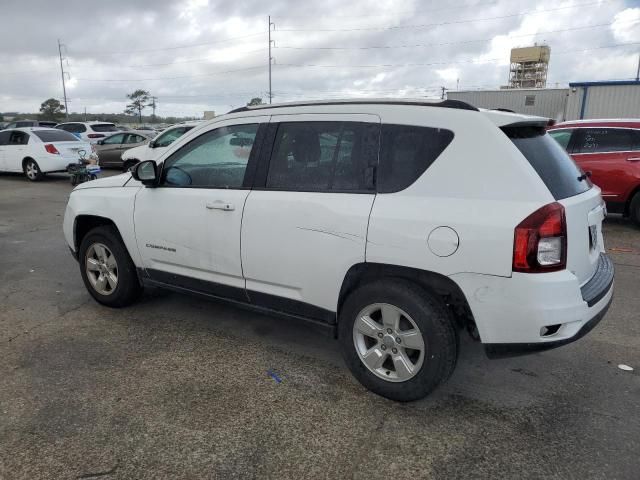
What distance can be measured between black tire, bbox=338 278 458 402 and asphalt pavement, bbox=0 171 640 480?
0.13m

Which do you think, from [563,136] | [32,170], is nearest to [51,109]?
[32,170]

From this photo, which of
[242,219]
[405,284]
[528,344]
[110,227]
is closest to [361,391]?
[405,284]

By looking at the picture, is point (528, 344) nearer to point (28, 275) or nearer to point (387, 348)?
point (387, 348)

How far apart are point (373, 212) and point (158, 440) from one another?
174 centimetres

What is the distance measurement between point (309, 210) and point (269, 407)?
4.05ft

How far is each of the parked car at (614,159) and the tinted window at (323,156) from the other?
605 centimetres

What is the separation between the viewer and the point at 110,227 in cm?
450

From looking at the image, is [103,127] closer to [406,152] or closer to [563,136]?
[563,136]

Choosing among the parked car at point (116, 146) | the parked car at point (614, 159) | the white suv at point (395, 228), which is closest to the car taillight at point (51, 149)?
the parked car at point (116, 146)

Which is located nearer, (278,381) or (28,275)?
(278,381)

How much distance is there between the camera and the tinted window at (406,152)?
290 cm

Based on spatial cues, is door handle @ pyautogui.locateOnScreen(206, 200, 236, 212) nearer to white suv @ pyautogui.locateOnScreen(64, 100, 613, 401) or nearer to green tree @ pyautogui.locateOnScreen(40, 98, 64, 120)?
white suv @ pyautogui.locateOnScreen(64, 100, 613, 401)

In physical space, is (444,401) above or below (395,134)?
below

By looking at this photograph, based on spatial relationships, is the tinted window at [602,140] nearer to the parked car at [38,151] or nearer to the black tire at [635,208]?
the black tire at [635,208]
